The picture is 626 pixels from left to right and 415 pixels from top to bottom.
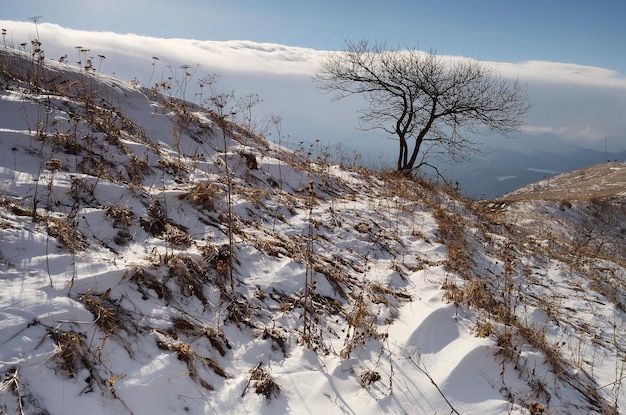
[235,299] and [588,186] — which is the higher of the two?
[235,299]

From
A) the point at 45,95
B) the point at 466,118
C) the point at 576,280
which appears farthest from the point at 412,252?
the point at 466,118

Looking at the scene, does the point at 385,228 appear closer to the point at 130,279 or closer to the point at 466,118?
the point at 130,279

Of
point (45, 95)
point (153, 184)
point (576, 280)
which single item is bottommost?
point (576, 280)

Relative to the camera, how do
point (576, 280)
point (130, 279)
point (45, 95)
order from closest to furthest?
point (130, 279), point (45, 95), point (576, 280)

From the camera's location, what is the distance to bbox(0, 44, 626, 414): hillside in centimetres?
250

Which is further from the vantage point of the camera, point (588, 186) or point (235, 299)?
point (588, 186)

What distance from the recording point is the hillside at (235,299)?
250 cm

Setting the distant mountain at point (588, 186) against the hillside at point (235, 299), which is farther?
the distant mountain at point (588, 186)

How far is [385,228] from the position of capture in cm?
688

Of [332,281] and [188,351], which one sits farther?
[332,281]

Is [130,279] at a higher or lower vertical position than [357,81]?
lower

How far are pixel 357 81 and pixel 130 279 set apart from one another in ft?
41.4

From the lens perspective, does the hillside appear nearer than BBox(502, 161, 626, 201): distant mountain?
Yes

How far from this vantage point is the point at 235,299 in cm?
360
